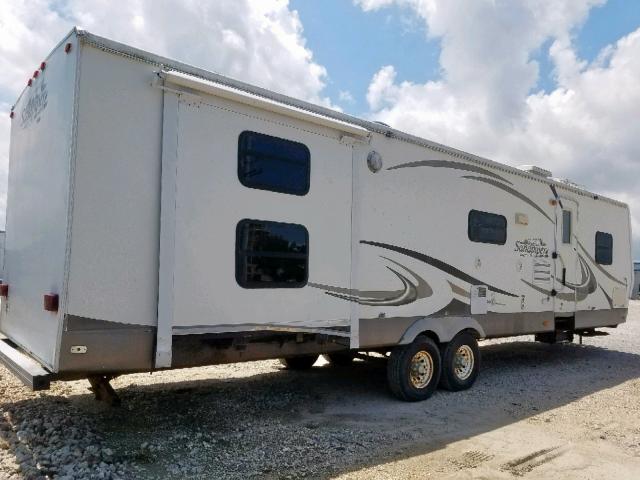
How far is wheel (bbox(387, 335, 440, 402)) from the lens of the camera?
6547mm

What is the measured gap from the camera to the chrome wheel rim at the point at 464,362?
737cm

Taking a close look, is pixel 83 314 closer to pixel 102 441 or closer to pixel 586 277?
pixel 102 441

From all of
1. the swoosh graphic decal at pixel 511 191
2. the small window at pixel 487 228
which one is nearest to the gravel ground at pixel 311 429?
the small window at pixel 487 228

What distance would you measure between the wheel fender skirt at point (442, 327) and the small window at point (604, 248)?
4168mm

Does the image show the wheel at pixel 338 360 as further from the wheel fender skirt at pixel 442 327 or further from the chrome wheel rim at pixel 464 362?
the wheel fender skirt at pixel 442 327

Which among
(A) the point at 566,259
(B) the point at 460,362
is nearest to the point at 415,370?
(B) the point at 460,362

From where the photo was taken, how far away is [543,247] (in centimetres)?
880

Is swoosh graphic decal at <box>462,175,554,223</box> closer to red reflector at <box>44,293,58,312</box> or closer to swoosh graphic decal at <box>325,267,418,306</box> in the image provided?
swoosh graphic decal at <box>325,267,418,306</box>

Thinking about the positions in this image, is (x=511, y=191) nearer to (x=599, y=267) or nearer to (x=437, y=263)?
(x=437, y=263)

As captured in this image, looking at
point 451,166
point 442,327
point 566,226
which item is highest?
point 451,166

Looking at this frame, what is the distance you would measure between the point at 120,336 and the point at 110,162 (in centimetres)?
137

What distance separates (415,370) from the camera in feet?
22.3

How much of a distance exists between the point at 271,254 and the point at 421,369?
9.27 feet

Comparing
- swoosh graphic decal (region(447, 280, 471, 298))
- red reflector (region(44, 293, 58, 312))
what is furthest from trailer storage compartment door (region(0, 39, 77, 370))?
swoosh graphic decal (region(447, 280, 471, 298))
